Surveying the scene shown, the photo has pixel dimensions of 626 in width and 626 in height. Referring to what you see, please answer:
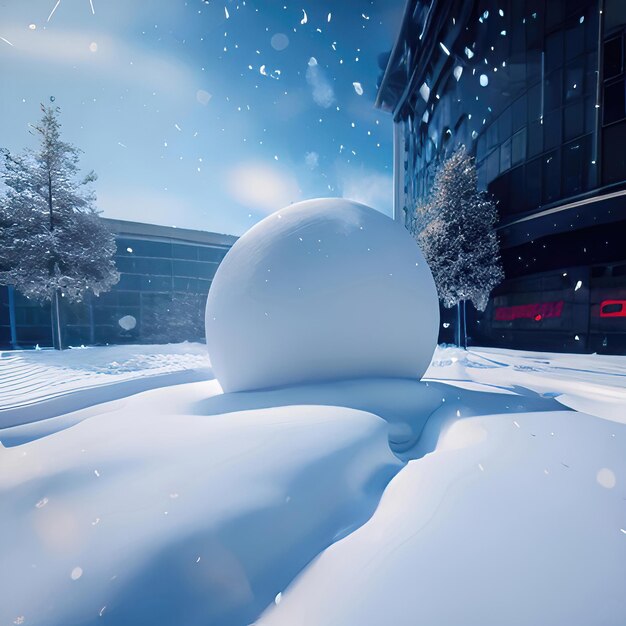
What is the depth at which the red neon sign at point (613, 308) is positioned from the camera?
11.0m

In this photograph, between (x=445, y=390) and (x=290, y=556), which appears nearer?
(x=290, y=556)

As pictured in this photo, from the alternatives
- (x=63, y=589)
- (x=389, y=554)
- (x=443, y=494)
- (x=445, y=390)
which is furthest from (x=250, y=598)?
(x=445, y=390)

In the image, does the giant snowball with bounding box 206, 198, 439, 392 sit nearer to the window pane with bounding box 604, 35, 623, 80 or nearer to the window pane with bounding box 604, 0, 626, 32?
the window pane with bounding box 604, 35, 623, 80

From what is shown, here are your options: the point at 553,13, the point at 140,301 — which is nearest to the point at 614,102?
the point at 553,13

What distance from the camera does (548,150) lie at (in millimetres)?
12398

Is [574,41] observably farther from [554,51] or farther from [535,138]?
[535,138]

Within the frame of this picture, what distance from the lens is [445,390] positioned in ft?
16.2

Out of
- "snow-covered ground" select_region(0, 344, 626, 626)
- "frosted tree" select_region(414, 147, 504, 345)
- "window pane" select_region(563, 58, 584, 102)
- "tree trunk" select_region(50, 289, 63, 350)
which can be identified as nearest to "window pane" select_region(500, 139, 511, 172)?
"frosted tree" select_region(414, 147, 504, 345)

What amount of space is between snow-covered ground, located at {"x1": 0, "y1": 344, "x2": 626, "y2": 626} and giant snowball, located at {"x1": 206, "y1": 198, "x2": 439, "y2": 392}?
75 centimetres

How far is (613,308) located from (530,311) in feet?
9.01

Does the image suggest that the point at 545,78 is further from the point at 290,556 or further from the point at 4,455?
the point at 4,455

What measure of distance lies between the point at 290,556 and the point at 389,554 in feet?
1.84

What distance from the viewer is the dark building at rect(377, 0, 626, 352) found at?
10797 millimetres

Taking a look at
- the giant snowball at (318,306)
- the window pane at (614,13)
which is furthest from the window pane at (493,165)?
the giant snowball at (318,306)
